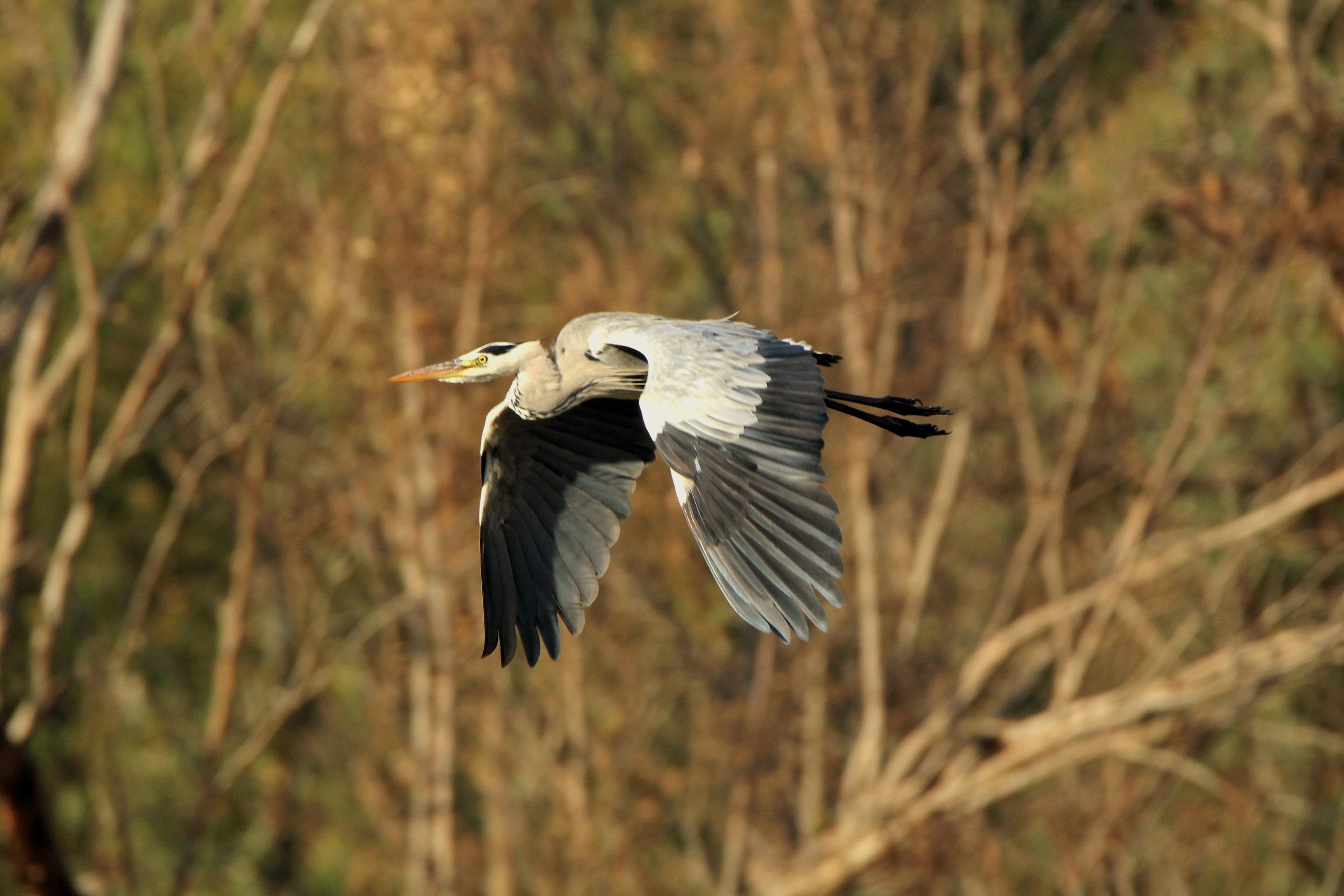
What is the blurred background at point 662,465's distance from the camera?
34.4 ft

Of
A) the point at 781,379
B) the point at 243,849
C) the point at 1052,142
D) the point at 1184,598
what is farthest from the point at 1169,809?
the point at 781,379

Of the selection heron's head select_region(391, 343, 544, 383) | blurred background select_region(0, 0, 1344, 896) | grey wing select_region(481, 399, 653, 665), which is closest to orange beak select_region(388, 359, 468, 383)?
heron's head select_region(391, 343, 544, 383)

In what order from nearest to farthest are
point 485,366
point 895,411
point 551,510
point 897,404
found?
point 895,411 → point 897,404 → point 551,510 → point 485,366

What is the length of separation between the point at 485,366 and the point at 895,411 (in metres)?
1.56

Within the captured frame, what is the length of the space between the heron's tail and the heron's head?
107 cm

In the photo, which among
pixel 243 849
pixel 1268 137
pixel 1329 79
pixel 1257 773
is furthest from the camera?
pixel 243 849

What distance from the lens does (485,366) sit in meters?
6.31

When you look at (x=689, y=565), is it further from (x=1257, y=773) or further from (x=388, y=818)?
(x=1257, y=773)

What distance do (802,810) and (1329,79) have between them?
661 centimetres

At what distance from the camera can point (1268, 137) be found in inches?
442

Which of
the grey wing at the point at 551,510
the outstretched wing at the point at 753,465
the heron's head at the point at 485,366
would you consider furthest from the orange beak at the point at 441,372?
the outstretched wing at the point at 753,465

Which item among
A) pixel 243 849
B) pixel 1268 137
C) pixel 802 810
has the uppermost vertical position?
pixel 1268 137

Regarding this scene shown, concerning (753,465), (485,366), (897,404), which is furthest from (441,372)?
(753,465)

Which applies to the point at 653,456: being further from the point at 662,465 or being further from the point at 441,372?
the point at 662,465
